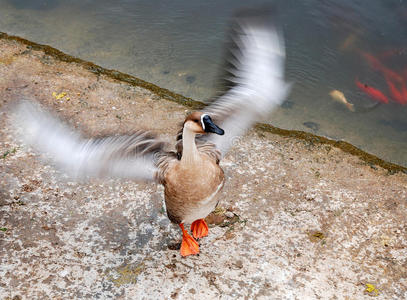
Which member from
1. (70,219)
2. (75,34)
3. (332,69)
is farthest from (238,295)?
(75,34)

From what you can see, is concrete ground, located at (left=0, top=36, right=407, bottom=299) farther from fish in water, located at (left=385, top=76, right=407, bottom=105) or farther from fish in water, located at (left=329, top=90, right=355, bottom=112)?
fish in water, located at (left=385, top=76, right=407, bottom=105)

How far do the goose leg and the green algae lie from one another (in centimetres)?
145

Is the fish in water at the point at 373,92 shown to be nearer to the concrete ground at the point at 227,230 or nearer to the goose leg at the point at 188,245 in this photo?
the concrete ground at the point at 227,230

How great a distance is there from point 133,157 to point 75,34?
4809 millimetres

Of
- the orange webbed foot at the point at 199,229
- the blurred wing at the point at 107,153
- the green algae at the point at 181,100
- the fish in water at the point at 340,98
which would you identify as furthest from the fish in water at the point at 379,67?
the blurred wing at the point at 107,153

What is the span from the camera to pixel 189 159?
10.9 feet

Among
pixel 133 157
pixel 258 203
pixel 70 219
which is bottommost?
pixel 70 219

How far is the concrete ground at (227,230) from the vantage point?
3.50 m

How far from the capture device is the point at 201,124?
9.99 ft

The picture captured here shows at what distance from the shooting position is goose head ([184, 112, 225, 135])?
118 inches

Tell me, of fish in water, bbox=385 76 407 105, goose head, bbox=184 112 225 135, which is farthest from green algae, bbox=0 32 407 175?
fish in water, bbox=385 76 407 105

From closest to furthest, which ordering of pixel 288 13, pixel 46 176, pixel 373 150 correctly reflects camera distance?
pixel 46 176 < pixel 373 150 < pixel 288 13

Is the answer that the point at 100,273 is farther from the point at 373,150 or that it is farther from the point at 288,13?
the point at 288,13

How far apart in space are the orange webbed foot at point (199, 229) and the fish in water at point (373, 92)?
161 inches
